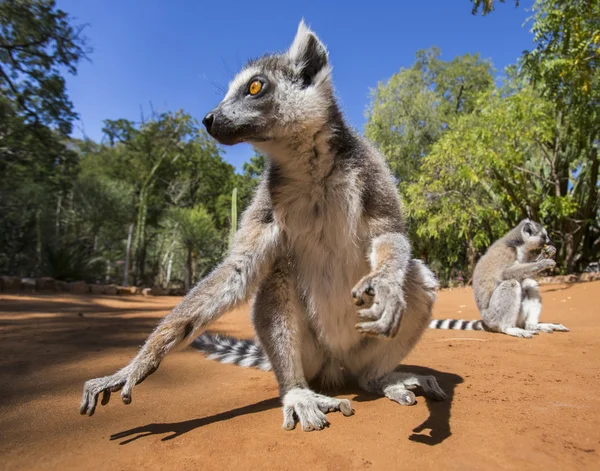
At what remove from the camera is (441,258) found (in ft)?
90.9

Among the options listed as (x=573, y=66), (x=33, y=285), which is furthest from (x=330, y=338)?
(x=33, y=285)

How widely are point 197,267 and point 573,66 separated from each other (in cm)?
2361

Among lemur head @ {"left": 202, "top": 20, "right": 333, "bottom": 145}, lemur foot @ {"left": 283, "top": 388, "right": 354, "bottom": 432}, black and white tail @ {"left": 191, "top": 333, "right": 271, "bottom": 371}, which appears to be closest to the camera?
lemur foot @ {"left": 283, "top": 388, "right": 354, "bottom": 432}

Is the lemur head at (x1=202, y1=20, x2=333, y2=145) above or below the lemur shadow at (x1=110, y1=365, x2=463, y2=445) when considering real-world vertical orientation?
above

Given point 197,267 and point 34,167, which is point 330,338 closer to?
point 34,167

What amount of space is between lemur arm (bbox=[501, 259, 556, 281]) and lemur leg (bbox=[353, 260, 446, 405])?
4128mm

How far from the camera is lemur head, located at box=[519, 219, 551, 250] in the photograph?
22.0ft

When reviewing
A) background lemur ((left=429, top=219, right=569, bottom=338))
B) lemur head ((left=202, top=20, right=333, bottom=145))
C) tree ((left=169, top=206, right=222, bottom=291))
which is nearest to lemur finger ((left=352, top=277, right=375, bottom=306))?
lemur head ((left=202, top=20, right=333, bottom=145))

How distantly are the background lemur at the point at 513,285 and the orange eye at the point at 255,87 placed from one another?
178 inches

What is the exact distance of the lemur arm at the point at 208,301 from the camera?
2266 mm

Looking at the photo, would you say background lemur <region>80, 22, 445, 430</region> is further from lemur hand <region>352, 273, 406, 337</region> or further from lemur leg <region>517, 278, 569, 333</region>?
lemur leg <region>517, 278, 569, 333</region>

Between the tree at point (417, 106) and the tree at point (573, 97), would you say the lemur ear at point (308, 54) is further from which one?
the tree at point (417, 106)

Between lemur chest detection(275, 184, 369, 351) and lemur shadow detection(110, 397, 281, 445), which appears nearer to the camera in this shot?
lemur shadow detection(110, 397, 281, 445)

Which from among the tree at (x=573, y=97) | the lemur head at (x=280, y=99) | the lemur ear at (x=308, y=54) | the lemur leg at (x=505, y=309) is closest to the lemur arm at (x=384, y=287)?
the lemur head at (x=280, y=99)
